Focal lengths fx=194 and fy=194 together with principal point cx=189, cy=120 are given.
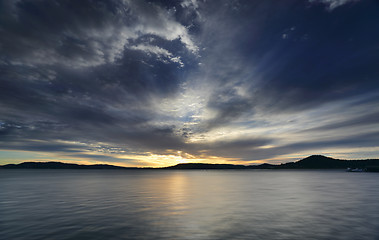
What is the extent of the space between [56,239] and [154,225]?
781cm

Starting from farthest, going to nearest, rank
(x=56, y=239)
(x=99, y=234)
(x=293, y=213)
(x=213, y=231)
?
(x=293, y=213), (x=213, y=231), (x=99, y=234), (x=56, y=239)

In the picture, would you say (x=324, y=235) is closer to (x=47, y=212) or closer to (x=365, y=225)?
(x=365, y=225)

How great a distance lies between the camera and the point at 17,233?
1603 centimetres

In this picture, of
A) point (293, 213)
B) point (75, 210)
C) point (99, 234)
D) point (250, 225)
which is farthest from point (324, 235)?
point (75, 210)

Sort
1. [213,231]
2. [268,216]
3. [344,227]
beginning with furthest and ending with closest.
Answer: [268,216], [344,227], [213,231]

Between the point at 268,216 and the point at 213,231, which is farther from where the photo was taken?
the point at 268,216

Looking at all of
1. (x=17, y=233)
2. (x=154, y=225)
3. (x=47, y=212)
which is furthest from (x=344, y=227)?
(x=47, y=212)

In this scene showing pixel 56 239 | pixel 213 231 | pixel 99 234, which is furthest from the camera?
pixel 213 231

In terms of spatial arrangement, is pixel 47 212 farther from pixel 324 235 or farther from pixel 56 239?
pixel 324 235

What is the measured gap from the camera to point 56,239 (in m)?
14.6

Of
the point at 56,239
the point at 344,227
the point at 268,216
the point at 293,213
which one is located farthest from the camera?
the point at 293,213

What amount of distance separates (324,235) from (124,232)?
16.5 metres

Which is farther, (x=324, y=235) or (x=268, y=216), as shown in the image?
(x=268, y=216)

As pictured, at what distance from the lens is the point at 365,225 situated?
61.3 feet
